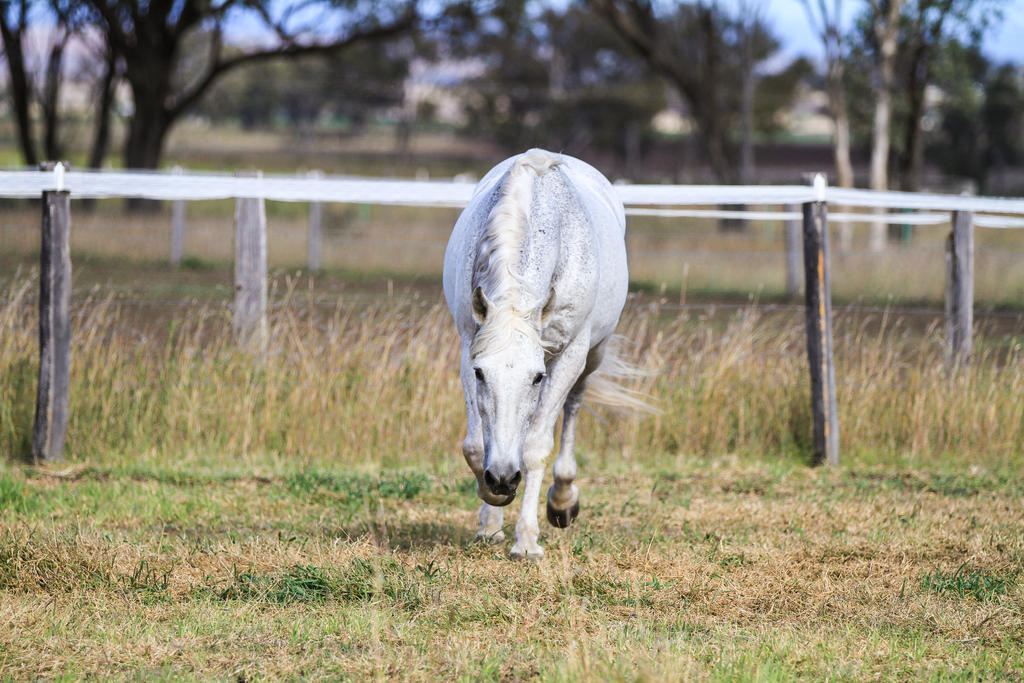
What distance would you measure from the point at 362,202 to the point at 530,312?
3589 millimetres

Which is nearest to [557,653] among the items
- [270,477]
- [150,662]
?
[150,662]

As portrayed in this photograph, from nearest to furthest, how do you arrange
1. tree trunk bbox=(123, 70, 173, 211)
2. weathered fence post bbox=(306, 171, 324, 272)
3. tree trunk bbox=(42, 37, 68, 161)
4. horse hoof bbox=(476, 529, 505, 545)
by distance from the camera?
horse hoof bbox=(476, 529, 505, 545), weathered fence post bbox=(306, 171, 324, 272), tree trunk bbox=(123, 70, 173, 211), tree trunk bbox=(42, 37, 68, 161)

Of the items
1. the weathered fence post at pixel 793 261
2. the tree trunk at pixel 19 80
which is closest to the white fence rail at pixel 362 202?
the weathered fence post at pixel 793 261

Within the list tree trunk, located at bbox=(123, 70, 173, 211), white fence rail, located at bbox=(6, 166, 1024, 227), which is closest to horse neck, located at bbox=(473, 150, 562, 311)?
white fence rail, located at bbox=(6, 166, 1024, 227)

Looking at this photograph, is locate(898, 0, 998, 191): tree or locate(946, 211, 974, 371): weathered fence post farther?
locate(898, 0, 998, 191): tree

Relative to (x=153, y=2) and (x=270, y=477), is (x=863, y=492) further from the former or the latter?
(x=153, y=2)

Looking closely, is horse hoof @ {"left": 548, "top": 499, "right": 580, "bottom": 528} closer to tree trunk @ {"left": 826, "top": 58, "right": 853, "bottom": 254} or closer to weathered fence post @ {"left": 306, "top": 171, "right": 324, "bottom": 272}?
weathered fence post @ {"left": 306, "top": 171, "right": 324, "bottom": 272}

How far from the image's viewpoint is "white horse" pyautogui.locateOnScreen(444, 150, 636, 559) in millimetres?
3852

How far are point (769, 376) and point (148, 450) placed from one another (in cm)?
403

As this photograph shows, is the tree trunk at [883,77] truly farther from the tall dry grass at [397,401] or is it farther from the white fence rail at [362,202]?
the tall dry grass at [397,401]

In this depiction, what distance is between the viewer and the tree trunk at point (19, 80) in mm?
23969

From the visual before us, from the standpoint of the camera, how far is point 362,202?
723 cm

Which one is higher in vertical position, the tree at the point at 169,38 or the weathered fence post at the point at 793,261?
the tree at the point at 169,38

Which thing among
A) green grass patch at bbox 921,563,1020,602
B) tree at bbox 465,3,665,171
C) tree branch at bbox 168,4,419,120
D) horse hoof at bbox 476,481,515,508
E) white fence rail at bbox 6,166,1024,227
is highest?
tree at bbox 465,3,665,171
